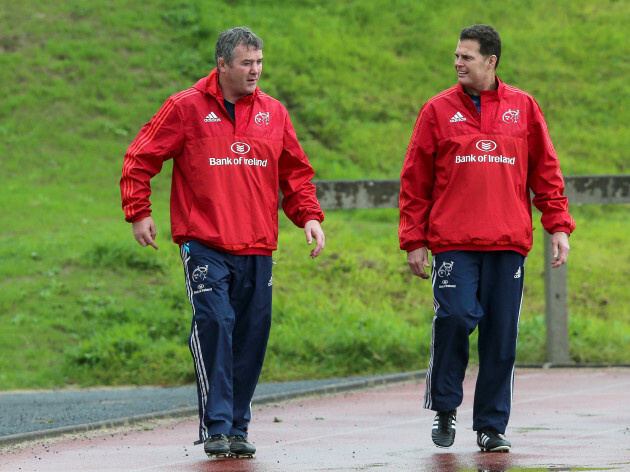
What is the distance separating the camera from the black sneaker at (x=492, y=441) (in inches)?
249

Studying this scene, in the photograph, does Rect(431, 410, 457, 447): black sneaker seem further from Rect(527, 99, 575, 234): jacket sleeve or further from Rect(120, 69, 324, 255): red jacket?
Rect(120, 69, 324, 255): red jacket

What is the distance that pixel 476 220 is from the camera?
20.9 ft

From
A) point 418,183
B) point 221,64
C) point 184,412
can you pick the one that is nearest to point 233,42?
point 221,64

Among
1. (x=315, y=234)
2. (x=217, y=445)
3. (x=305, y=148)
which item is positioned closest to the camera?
(x=217, y=445)

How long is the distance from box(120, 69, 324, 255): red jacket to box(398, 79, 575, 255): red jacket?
0.75m

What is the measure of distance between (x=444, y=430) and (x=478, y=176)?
1.31 m

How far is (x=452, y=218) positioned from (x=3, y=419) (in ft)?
13.4

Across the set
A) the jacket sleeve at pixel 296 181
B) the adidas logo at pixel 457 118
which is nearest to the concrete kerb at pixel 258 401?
the jacket sleeve at pixel 296 181

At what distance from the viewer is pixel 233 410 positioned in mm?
6523

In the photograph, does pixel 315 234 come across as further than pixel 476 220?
Yes

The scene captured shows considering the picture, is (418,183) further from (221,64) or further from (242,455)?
(242,455)

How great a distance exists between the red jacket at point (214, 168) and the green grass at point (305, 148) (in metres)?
6.32

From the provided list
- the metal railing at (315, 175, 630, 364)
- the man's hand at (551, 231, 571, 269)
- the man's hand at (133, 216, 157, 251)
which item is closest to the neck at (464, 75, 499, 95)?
the man's hand at (551, 231, 571, 269)

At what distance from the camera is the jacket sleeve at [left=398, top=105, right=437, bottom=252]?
6543 mm
